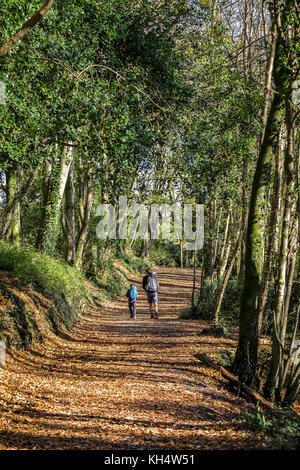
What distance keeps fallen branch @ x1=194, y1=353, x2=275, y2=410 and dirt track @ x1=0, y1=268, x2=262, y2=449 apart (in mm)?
163

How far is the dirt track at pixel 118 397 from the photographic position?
462cm

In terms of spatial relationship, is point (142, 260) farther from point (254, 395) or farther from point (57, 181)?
point (254, 395)

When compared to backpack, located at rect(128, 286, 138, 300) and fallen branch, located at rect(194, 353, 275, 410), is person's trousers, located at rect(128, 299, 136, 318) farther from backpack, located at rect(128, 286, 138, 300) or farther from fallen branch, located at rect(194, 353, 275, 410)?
fallen branch, located at rect(194, 353, 275, 410)

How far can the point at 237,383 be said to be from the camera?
704cm

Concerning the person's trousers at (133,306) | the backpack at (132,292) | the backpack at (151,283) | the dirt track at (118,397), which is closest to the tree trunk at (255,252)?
the dirt track at (118,397)

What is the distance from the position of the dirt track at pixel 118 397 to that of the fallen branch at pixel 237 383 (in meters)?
0.16

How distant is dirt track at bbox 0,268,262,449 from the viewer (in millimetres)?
4621

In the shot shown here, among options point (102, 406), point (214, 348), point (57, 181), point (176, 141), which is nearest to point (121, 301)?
point (57, 181)

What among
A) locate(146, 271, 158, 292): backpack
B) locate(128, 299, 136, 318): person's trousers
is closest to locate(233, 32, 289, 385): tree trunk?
locate(146, 271, 158, 292): backpack

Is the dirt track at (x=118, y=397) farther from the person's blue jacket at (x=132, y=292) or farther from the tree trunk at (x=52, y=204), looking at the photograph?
the tree trunk at (x=52, y=204)

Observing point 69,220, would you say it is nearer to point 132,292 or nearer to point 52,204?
point 52,204

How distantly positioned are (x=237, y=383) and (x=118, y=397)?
2.39 meters

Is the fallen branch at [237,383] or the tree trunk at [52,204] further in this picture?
the tree trunk at [52,204]

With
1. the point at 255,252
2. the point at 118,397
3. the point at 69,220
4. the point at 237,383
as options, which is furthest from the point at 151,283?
the point at 118,397
